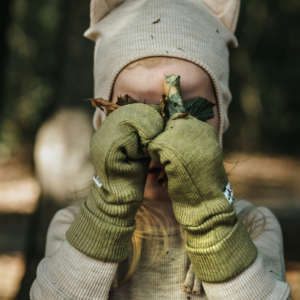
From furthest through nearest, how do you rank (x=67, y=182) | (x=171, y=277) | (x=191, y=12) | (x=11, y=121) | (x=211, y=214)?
1. (x=11, y=121)
2. (x=67, y=182)
3. (x=191, y=12)
4. (x=171, y=277)
5. (x=211, y=214)

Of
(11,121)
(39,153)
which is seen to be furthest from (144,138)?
(11,121)

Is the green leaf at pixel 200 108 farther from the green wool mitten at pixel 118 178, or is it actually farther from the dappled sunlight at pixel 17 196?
the dappled sunlight at pixel 17 196

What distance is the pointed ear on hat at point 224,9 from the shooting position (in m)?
1.68

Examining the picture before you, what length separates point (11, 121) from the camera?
937 cm

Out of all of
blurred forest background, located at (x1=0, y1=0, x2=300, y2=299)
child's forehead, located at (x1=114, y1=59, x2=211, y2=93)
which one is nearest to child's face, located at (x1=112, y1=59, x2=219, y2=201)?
child's forehead, located at (x1=114, y1=59, x2=211, y2=93)

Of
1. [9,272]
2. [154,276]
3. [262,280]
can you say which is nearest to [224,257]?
[262,280]

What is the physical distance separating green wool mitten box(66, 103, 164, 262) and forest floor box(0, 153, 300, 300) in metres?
0.51

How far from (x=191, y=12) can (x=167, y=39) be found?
0.18 metres

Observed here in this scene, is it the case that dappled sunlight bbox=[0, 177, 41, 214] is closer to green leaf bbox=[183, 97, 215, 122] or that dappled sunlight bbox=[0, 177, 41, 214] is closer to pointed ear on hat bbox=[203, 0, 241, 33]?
pointed ear on hat bbox=[203, 0, 241, 33]

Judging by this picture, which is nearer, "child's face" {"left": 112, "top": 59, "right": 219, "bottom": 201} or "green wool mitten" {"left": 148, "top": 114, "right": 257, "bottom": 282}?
"green wool mitten" {"left": 148, "top": 114, "right": 257, "bottom": 282}

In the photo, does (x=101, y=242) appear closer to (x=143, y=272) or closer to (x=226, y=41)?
(x=143, y=272)

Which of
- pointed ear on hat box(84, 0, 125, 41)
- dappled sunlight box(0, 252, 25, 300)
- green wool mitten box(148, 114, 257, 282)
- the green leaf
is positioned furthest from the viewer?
dappled sunlight box(0, 252, 25, 300)

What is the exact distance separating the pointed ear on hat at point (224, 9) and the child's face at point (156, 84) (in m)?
0.32

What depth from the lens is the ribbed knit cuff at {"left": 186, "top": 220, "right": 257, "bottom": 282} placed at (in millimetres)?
1214
